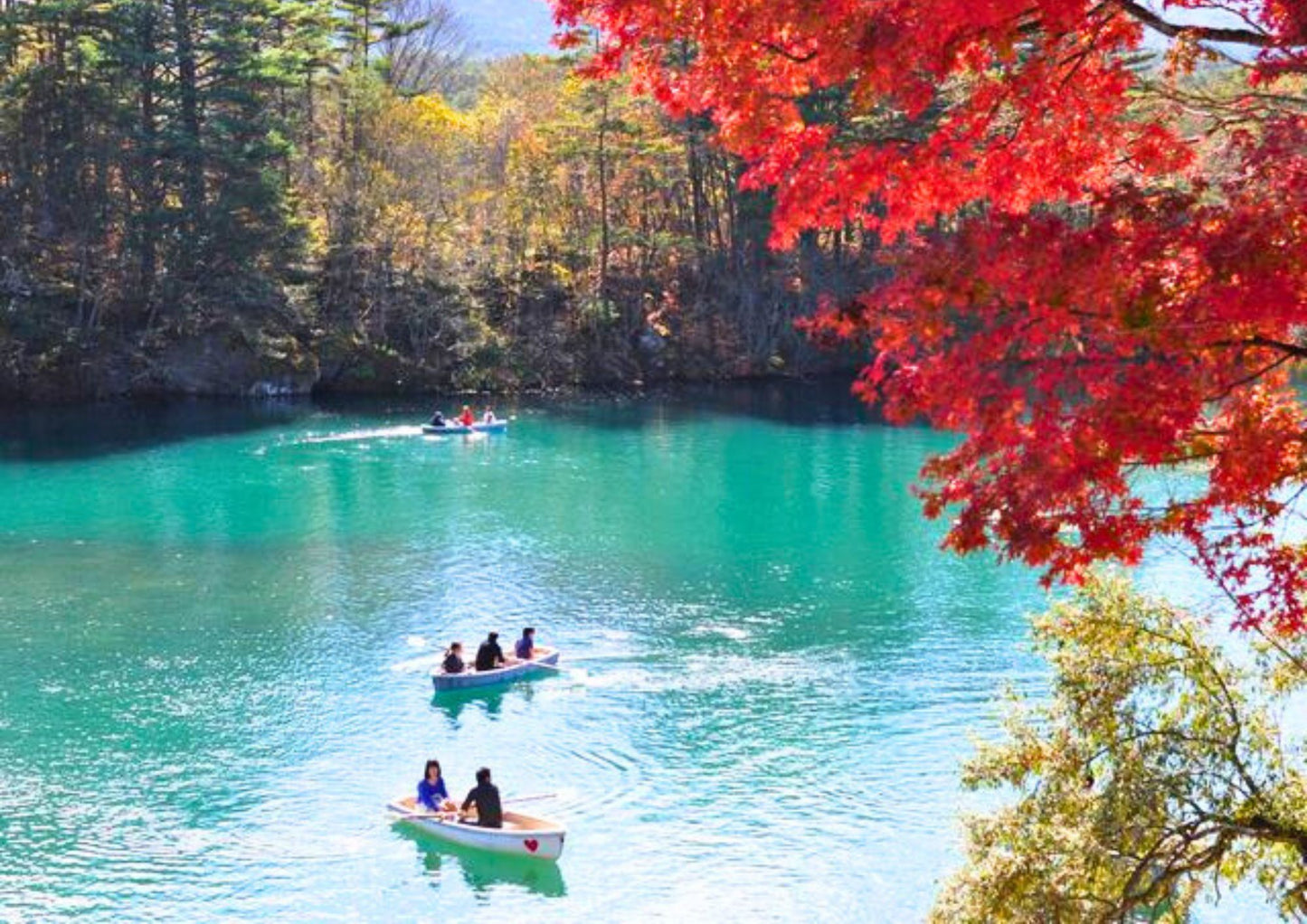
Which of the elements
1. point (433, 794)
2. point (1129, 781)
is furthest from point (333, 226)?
point (1129, 781)

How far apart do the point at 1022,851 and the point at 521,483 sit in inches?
1303

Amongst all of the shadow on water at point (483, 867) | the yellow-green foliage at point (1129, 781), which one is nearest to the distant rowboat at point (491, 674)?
the shadow on water at point (483, 867)

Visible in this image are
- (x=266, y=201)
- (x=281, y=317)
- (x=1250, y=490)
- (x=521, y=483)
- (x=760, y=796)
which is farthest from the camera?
(x=281, y=317)

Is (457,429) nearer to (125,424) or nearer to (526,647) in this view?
(125,424)

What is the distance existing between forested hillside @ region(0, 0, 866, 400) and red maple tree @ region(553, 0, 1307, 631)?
5310 cm

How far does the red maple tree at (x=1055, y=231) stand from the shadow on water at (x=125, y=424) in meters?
43.6

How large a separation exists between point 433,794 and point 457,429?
33698 mm

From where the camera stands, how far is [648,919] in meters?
16.9

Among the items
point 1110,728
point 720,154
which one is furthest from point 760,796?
point 720,154

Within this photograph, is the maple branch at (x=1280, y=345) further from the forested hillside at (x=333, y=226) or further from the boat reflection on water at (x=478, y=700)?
the forested hillside at (x=333, y=226)

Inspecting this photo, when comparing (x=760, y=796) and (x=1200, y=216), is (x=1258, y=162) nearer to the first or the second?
(x=1200, y=216)

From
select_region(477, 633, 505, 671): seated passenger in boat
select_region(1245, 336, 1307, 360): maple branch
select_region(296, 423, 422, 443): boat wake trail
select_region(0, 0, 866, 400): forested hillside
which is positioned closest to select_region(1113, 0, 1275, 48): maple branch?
select_region(1245, 336, 1307, 360): maple branch

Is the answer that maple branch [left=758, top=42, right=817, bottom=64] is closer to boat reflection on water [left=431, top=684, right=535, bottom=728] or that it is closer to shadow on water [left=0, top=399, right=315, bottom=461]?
boat reflection on water [left=431, top=684, right=535, bottom=728]

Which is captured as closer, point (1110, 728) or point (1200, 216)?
point (1200, 216)
